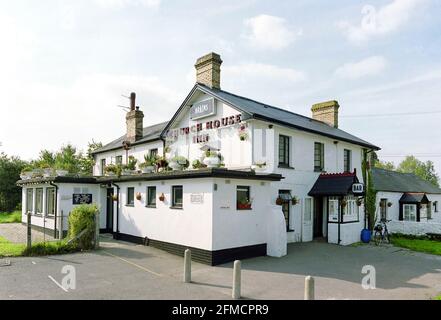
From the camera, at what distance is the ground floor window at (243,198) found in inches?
494

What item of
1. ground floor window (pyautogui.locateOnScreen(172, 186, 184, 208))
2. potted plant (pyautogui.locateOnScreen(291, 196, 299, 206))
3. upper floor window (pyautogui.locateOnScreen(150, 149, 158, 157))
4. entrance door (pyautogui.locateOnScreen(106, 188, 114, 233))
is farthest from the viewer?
upper floor window (pyautogui.locateOnScreen(150, 149, 158, 157))

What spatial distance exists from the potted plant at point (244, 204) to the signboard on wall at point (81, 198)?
1063 centimetres

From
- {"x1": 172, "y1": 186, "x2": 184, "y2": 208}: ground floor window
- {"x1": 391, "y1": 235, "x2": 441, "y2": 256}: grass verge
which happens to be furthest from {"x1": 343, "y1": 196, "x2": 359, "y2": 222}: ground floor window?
{"x1": 172, "y1": 186, "x2": 184, "y2": 208}: ground floor window

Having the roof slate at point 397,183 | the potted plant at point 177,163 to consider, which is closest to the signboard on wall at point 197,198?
the potted plant at point 177,163

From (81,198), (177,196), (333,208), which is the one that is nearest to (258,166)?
(177,196)

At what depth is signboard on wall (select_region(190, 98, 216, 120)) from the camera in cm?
1722

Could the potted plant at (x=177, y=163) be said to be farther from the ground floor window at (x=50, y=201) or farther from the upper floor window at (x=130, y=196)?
the ground floor window at (x=50, y=201)

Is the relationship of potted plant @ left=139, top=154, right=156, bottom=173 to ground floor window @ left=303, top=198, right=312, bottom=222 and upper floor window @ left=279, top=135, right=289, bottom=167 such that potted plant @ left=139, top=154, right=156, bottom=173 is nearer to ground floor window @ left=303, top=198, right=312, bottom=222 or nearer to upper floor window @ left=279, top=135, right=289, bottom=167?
upper floor window @ left=279, top=135, right=289, bottom=167

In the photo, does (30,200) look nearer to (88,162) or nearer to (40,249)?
(40,249)

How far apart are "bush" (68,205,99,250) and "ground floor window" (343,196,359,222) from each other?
1232 centimetres

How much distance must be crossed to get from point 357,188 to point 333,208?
1.86 metres
